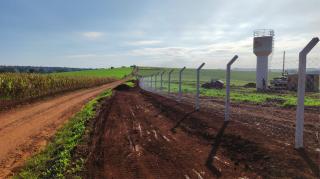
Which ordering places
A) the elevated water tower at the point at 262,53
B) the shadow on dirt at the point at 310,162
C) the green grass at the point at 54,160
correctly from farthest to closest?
1. the elevated water tower at the point at 262,53
2. the green grass at the point at 54,160
3. the shadow on dirt at the point at 310,162

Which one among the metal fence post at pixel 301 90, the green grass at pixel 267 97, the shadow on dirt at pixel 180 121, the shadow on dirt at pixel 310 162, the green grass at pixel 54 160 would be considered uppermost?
the metal fence post at pixel 301 90

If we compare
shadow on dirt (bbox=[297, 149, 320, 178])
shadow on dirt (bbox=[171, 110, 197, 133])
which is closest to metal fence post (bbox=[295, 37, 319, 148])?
shadow on dirt (bbox=[297, 149, 320, 178])

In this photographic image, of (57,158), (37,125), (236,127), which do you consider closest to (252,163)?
(236,127)

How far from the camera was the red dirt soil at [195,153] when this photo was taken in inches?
268

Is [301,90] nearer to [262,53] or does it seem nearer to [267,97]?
[267,97]

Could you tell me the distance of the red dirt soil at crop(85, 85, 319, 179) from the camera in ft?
22.3

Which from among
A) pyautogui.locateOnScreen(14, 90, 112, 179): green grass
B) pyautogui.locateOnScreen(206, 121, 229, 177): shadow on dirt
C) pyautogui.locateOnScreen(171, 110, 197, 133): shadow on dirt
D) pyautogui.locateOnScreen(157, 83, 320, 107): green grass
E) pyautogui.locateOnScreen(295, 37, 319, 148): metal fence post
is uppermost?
pyautogui.locateOnScreen(295, 37, 319, 148): metal fence post

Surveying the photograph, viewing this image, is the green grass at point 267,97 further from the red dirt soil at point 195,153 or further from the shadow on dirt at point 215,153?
the shadow on dirt at point 215,153

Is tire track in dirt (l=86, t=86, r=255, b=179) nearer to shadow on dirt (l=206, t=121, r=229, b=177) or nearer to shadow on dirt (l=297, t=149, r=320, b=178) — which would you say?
shadow on dirt (l=206, t=121, r=229, b=177)

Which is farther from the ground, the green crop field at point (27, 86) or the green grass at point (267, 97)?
the green crop field at point (27, 86)

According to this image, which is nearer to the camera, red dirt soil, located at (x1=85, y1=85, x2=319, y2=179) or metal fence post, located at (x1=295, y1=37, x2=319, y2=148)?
red dirt soil, located at (x1=85, y1=85, x2=319, y2=179)

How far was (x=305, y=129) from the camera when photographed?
36.5 ft

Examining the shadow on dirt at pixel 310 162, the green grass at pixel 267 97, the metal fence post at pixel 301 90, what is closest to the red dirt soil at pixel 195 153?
the shadow on dirt at pixel 310 162

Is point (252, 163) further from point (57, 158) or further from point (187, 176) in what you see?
point (57, 158)
